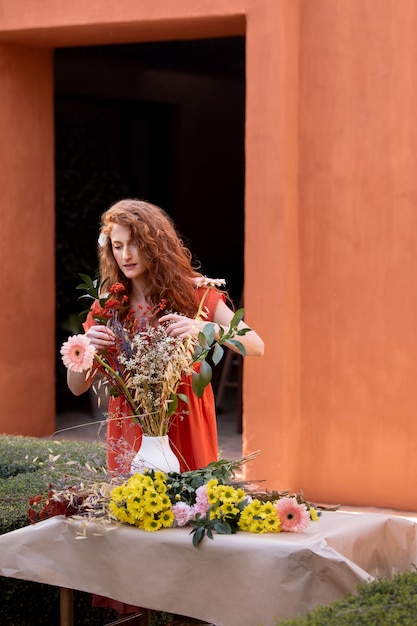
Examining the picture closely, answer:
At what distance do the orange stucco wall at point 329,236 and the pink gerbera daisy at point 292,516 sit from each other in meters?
3.31

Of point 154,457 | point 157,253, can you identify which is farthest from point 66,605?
point 157,253

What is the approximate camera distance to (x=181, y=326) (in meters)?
3.07

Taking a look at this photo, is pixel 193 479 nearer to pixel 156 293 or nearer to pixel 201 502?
pixel 201 502

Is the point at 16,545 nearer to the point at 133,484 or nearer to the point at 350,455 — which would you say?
the point at 133,484

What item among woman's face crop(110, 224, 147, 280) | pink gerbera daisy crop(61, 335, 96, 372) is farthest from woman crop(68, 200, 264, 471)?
pink gerbera daisy crop(61, 335, 96, 372)

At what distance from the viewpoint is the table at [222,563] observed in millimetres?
2623

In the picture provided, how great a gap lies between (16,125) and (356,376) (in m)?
3.04

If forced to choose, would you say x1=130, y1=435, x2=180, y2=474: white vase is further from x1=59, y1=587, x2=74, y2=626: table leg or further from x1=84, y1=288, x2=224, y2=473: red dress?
x1=59, y1=587, x2=74, y2=626: table leg

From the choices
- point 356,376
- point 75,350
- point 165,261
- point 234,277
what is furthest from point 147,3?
point 234,277

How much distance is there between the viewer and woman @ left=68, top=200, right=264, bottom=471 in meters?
3.26

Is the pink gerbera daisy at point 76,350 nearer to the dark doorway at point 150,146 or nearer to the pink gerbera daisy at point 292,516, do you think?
the pink gerbera daisy at point 292,516

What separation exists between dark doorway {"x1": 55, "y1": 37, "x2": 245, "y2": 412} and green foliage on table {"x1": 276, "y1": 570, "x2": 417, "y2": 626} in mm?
6514

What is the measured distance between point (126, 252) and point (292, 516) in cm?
100

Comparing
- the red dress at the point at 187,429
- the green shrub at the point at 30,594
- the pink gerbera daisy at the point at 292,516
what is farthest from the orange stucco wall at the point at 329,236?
the pink gerbera daisy at the point at 292,516
